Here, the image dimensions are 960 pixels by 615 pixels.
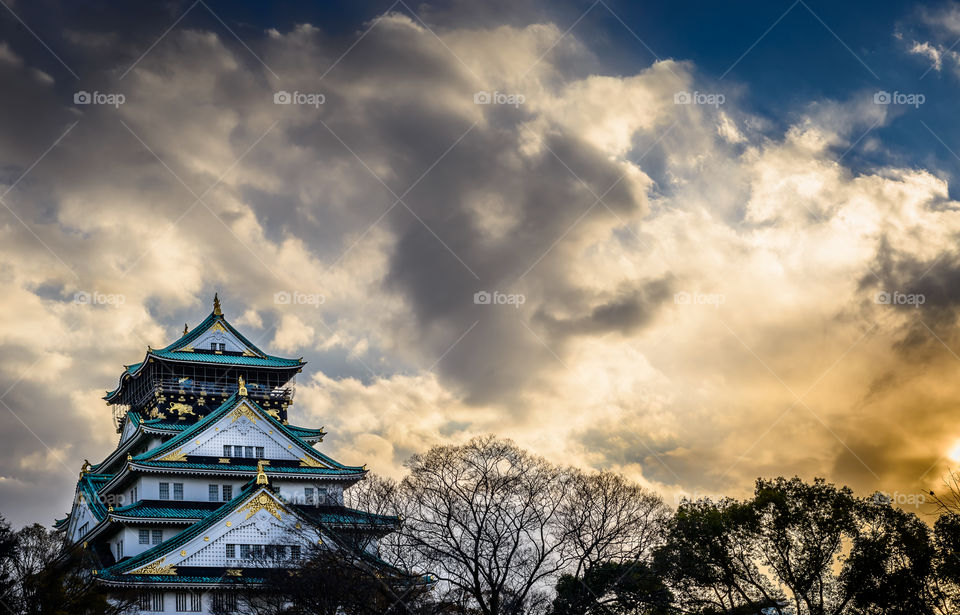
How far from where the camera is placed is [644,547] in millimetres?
48156

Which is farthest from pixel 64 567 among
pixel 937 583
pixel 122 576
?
pixel 937 583

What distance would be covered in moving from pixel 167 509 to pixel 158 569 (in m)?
6.18

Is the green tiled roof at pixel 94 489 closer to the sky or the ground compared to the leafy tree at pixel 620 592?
closer to the sky

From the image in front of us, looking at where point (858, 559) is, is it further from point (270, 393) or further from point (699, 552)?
point (270, 393)

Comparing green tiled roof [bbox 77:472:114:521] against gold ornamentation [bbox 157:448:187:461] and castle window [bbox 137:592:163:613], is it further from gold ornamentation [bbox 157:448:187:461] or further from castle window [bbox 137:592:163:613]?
castle window [bbox 137:592:163:613]

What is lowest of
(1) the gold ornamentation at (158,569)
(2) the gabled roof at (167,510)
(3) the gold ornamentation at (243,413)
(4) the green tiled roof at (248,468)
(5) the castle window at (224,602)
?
(5) the castle window at (224,602)

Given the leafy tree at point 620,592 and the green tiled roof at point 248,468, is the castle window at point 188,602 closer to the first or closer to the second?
the green tiled roof at point 248,468

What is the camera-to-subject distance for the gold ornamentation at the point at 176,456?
57375mm

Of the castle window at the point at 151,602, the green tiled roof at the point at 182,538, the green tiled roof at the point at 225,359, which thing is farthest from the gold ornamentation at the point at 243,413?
the castle window at the point at 151,602

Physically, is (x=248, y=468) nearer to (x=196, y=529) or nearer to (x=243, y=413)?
(x=243, y=413)

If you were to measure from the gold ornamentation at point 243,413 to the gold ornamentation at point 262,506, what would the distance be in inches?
324

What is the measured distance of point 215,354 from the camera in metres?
66.8

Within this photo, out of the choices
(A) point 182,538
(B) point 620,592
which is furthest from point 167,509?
(B) point 620,592

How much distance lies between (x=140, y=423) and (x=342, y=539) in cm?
2107
